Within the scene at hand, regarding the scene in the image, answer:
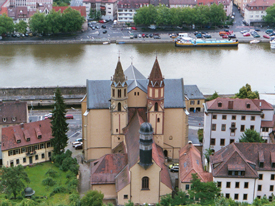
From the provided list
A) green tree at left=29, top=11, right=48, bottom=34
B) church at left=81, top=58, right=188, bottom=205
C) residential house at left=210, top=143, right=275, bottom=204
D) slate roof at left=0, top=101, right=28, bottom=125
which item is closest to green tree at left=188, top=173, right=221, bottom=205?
residential house at left=210, top=143, right=275, bottom=204

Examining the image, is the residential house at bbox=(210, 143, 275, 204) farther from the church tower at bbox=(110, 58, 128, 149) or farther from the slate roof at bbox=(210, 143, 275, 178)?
the church tower at bbox=(110, 58, 128, 149)

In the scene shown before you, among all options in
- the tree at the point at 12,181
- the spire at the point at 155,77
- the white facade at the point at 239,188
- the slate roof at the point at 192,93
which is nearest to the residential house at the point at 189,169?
the white facade at the point at 239,188

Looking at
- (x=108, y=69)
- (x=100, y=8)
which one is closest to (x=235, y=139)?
(x=108, y=69)

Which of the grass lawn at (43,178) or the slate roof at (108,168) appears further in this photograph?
the slate roof at (108,168)

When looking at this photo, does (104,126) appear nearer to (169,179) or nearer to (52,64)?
(169,179)

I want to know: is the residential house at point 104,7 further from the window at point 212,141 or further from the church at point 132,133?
the window at point 212,141

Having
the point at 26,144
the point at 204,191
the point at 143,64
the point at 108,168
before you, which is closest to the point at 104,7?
the point at 143,64
